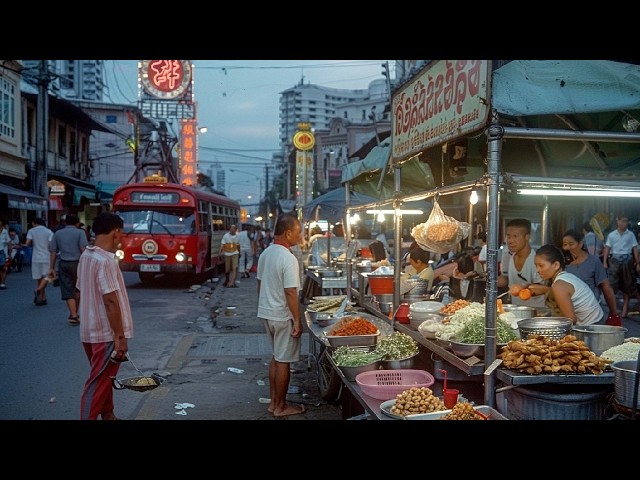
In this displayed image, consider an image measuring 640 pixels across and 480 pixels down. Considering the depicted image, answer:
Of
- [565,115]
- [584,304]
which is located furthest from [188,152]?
[565,115]

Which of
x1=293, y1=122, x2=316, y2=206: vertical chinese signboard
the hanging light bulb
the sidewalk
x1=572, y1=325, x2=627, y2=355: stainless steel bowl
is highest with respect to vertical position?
x1=293, y1=122, x2=316, y2=206: vertical chinese signboard

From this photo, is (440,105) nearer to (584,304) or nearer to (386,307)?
(584,304)

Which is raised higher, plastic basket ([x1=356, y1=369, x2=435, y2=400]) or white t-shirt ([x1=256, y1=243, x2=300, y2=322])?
white t-shirt ([x1=256, y1=243, x2=300, y2=322])

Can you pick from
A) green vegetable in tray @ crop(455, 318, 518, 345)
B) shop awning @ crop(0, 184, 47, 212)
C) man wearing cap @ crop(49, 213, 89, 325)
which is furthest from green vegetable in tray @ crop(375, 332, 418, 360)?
shop awning @ crop(0, 184, 47, 212)

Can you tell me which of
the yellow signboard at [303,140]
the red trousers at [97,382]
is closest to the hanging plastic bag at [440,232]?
the red trousers at [97,382]

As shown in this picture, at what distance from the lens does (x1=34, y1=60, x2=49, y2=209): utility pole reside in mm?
24031

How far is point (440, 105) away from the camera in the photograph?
4.93m

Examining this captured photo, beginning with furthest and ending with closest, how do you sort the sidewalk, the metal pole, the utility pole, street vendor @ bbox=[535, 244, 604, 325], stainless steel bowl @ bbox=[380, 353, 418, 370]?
the utility pole, the sidewalk, stainless steel bowl @ bbox=[380, 353, 418, 370], street vendor @ bbox=[535, 244, 604, 325], the metal pole

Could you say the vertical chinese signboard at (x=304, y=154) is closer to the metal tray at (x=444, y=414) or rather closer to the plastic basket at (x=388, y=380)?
the plastic basket at (x=388, y=380)

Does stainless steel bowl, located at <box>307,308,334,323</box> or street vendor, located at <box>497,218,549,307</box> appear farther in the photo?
stainless steel bowl, located at <box>307,308,334,323</box>

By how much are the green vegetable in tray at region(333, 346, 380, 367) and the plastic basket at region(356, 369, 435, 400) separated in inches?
8.2

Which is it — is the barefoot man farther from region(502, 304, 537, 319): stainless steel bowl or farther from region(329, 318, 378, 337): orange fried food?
region(502, 304, 537, 319): stainless steel bowl

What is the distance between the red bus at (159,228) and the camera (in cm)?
1742
